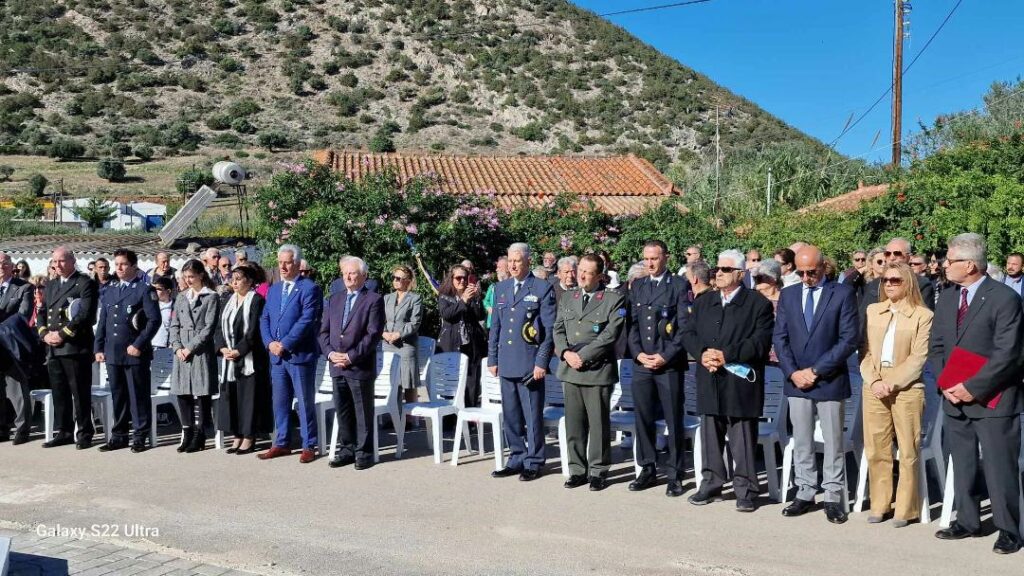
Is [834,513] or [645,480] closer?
[834,513]

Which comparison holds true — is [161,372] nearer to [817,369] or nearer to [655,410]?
[655,410]

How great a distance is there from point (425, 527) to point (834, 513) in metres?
2.68

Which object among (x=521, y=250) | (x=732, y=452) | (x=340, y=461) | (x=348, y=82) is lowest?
(x=340, y=461)

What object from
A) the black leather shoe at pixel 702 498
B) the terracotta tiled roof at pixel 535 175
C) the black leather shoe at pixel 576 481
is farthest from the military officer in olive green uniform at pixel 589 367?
the terracotta tiled roof at pixel 535 175

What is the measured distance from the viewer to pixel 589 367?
7.62 meters

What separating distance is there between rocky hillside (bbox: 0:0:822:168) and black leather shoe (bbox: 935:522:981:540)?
41944 millimetres

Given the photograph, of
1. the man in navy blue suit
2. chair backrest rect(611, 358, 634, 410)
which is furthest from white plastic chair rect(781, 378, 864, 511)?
the man in navy blue suit

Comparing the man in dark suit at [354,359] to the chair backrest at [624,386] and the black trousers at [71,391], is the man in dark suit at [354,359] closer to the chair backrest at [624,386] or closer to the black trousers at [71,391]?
the chair backrest at [624,386]

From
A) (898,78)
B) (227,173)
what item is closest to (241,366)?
(227,173)

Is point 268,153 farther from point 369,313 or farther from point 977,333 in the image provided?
point 977,333

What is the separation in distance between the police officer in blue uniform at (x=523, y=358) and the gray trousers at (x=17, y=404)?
15.8 feet

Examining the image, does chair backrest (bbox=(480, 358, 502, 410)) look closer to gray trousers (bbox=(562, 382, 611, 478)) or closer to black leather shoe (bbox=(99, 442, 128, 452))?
gray trousers (bbox=(562, 382, 611, 478))

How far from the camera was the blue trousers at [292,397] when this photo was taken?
8.80 m

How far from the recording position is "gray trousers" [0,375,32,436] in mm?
9758
